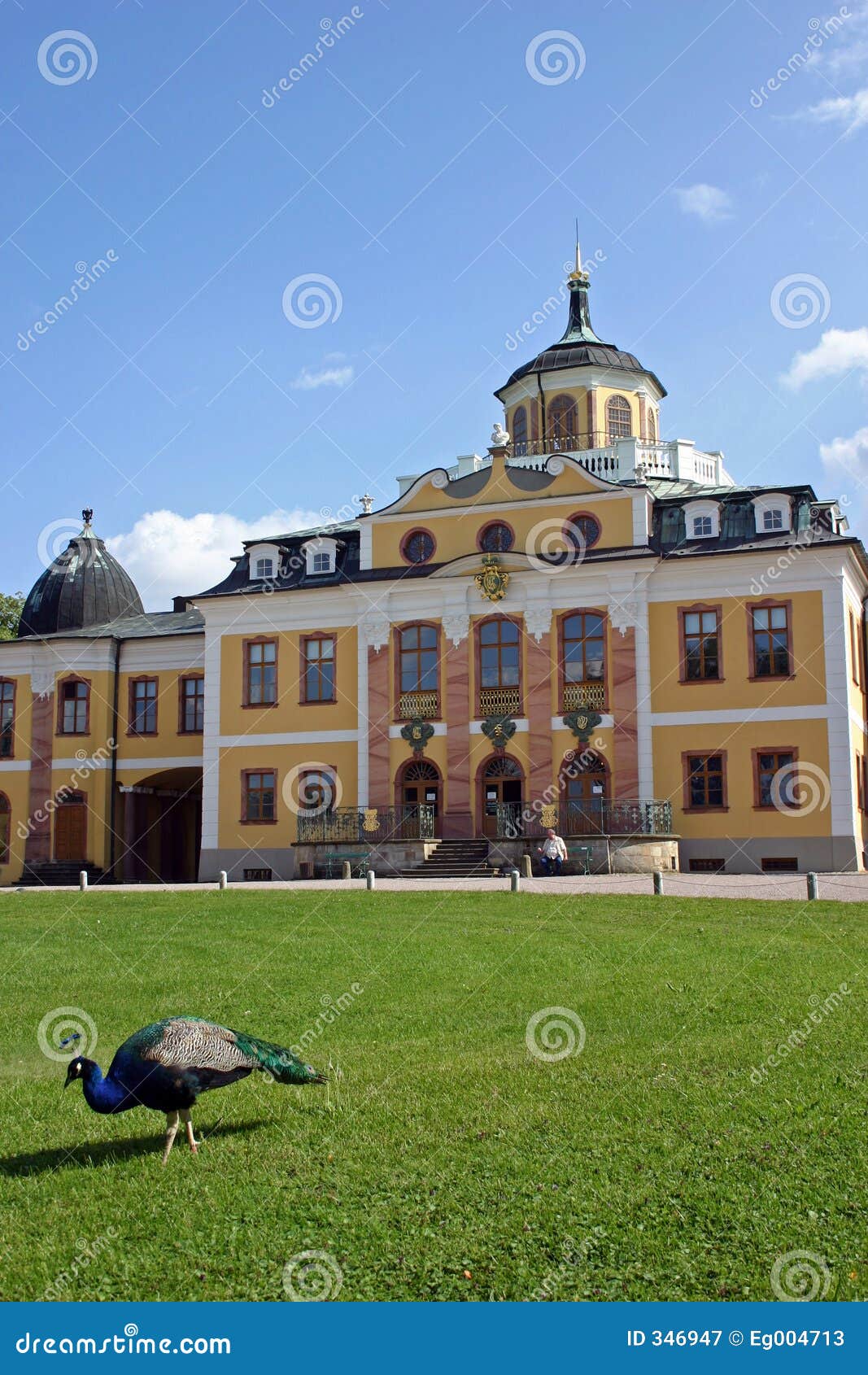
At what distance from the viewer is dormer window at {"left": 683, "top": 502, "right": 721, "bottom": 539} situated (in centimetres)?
3616

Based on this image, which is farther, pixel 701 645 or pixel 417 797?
pixel 417 797

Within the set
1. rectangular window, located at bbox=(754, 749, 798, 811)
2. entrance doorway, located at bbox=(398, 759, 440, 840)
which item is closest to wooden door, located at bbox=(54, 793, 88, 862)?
entrance doorway, located at bbox=(398, 759, 440, 840)

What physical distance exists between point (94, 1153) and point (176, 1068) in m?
1.15

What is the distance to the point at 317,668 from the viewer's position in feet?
131

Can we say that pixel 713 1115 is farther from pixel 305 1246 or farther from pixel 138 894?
pixel 138 894

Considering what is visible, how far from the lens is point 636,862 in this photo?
32.3m

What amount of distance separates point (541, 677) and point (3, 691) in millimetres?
19184

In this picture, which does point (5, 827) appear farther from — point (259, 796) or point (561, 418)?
point (561, 418)

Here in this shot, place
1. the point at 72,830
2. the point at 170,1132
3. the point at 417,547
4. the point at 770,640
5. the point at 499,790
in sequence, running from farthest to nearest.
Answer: the point at 72,830 < the point at 417,547 < the point at 499,790 < the point at 770,640 < the point at 170,1132

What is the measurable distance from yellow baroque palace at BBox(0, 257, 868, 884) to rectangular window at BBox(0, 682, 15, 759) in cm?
8

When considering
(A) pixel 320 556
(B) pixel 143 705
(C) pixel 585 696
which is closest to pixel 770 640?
(C) pixel 585 696

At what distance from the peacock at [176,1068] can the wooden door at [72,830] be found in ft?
115
